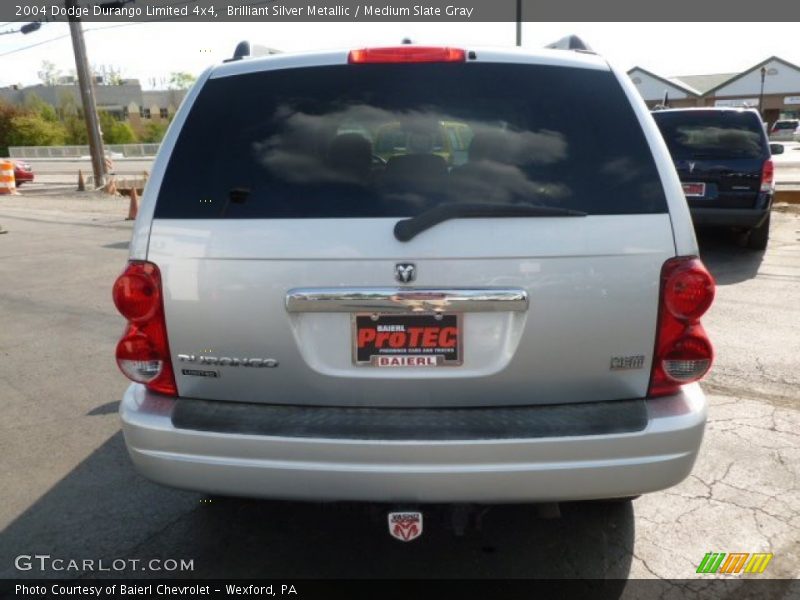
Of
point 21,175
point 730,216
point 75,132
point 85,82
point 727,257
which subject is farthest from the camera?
point 75,132

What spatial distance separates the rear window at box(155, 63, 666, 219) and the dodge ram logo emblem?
6.9 inches

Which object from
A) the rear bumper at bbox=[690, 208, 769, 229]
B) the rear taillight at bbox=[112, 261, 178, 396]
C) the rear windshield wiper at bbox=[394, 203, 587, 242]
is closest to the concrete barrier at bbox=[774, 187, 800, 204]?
the rear bumper at bbox=[690, 208, 769, 229]

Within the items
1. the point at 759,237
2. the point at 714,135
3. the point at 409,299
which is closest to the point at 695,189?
the point at 714,135

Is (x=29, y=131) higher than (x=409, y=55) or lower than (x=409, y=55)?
lower

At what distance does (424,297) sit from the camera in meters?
2.19

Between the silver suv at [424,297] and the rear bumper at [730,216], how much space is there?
6.96 metres

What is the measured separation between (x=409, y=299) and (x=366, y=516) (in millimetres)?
1118

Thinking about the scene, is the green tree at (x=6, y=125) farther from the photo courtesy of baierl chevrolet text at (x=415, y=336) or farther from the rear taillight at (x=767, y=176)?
the photo courtesy of baierl chevrolet text at (x=415, y=336)

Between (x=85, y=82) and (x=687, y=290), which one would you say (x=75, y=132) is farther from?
(x=687, y=290)

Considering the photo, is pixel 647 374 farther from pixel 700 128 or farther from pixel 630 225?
pixel 700 128

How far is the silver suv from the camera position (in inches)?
85.7

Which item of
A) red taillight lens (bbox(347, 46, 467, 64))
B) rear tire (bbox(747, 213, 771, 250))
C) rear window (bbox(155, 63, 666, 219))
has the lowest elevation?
rear tire (bbox(747, 213, 771, 250))

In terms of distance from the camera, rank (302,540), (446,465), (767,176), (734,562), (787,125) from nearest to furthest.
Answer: (446,465) → (734,562) → (302,540) → (767,176) → (787,125)

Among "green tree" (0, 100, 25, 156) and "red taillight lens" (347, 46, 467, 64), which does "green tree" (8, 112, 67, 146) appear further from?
"red taillight lens" (347, 46, 467, 64)
